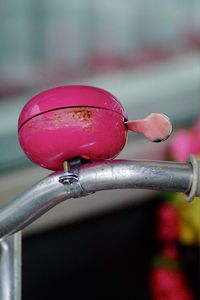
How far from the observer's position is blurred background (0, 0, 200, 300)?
1933mm

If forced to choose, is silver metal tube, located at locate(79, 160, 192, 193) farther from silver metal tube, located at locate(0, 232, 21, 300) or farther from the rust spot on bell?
silver metal tube, located at locate(0, 232, 21, 300)

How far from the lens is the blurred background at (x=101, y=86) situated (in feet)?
6.34

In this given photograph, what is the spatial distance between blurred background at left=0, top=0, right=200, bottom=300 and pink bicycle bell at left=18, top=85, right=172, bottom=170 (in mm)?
1228

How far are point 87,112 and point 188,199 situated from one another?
11 cm

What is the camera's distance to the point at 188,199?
1.74 feet

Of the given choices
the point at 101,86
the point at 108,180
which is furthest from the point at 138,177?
the point at 101,86

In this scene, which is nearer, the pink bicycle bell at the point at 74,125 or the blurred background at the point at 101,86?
the pink bicycle bell at the point at 74,125

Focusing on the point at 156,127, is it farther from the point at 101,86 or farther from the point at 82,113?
the point at 101,86

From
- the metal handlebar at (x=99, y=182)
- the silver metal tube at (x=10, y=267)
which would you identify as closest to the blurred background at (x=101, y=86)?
the silver metal tube at (x=10, y=267)

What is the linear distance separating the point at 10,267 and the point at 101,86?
1.70m

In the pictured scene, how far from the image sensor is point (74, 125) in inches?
20.6

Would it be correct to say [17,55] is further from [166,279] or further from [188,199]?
[188,199]

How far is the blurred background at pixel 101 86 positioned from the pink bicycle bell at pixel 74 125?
123cm

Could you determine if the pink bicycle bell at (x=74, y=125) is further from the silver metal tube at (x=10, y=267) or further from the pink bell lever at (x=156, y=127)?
the silver metal tube at (x=10, y=267)
